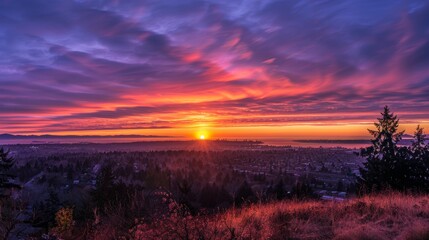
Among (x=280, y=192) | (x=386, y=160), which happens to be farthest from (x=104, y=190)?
(x=386, y=160)

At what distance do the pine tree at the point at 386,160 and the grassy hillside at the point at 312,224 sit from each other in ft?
40.0

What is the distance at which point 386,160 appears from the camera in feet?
90.2

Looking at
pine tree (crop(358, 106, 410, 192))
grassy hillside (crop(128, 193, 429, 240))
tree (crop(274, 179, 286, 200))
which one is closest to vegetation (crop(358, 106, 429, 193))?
pine tree (crop(358, 106, 410, 192))

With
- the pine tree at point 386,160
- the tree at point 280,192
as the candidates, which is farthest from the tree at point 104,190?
the pine tree at point 386,160

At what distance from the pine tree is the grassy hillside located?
12204mm

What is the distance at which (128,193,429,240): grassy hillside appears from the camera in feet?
22.0

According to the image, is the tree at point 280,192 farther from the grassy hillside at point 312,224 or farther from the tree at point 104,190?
the tree at point 104,190

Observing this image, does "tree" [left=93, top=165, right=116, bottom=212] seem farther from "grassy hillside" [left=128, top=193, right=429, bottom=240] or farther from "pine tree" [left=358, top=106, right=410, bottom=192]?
"grassy hillside" [left=128, top=193, right=429, bottom=240]

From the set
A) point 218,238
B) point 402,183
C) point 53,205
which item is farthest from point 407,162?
point 53,205

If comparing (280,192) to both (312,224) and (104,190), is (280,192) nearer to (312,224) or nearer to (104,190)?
(104,190)

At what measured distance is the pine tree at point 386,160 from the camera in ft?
83.8

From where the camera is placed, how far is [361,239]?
723cm

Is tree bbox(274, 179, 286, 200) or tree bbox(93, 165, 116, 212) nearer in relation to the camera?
tree bbox(274, 179, 286, 200)

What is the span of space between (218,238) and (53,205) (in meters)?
45.4
